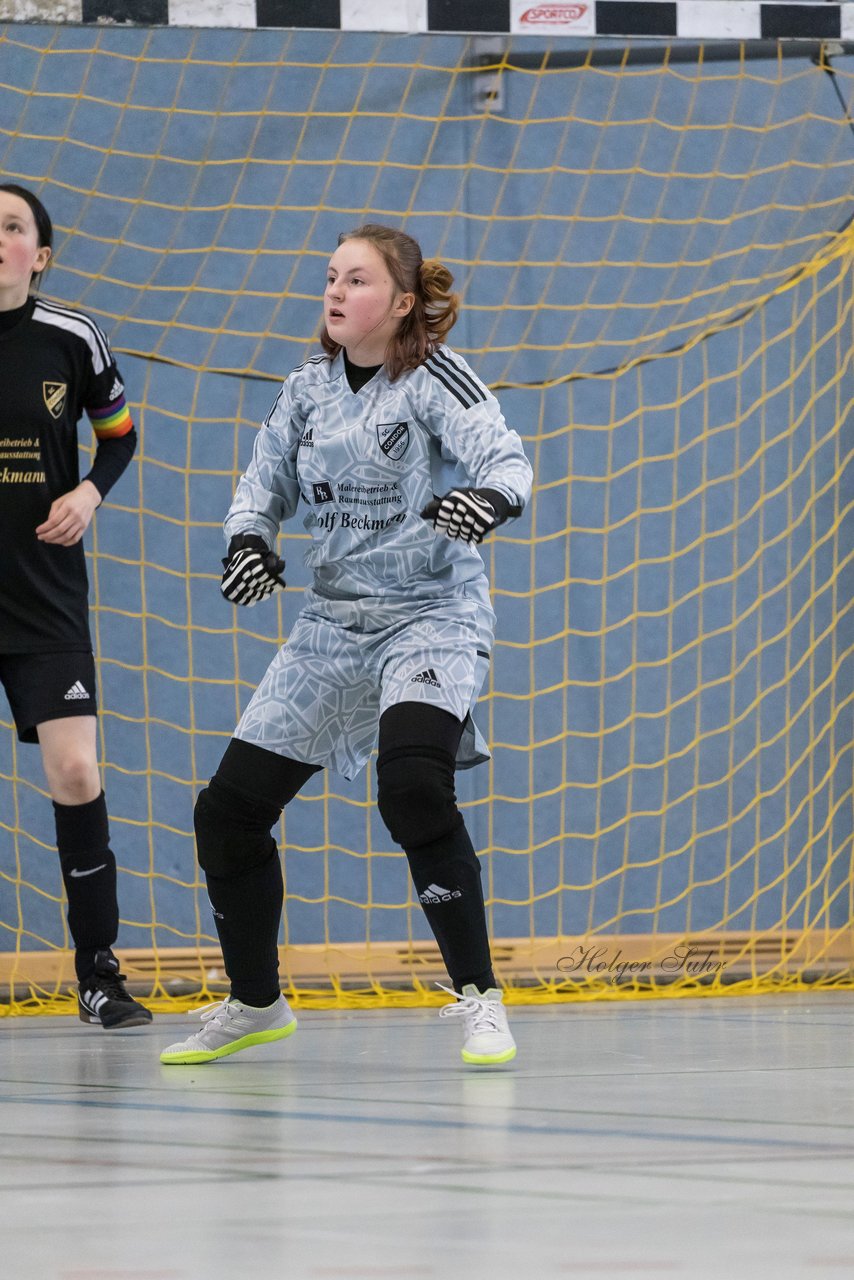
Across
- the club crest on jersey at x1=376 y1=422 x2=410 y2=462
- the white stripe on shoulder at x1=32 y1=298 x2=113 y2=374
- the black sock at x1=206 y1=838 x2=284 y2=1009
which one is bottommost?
the black sock at x1=206 y1=838 x2=284 y2=1009

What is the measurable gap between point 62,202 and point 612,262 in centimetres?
149

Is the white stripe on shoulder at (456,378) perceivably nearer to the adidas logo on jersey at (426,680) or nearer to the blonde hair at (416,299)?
the blonde hair at (416,299)

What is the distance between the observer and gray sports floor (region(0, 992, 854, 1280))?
1428 mm

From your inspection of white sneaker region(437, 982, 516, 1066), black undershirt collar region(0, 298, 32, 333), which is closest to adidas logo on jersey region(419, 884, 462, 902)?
white sneaker region(437, 982, 516, 1066)

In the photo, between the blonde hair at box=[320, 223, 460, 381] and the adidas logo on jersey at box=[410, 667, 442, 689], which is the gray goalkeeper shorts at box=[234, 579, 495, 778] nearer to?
the adidas logo on jersey at box=[410, 667, 442, 689]

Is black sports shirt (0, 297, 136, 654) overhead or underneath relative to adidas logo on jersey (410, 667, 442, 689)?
overhead

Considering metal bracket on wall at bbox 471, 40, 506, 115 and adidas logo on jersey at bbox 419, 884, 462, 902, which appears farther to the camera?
metal bracket on wall at bbox 471, 40, 506, 115

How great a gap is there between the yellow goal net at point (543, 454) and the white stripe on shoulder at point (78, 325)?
3.71ft

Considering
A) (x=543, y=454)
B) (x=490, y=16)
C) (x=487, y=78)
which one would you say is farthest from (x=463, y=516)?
(x=487, y=78)

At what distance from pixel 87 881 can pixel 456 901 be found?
967mm

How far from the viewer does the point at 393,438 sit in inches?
118

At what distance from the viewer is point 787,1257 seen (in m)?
1.40

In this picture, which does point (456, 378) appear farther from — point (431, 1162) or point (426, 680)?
point (431, 1162)

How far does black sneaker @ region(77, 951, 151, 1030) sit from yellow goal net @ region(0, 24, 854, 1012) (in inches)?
42.4
